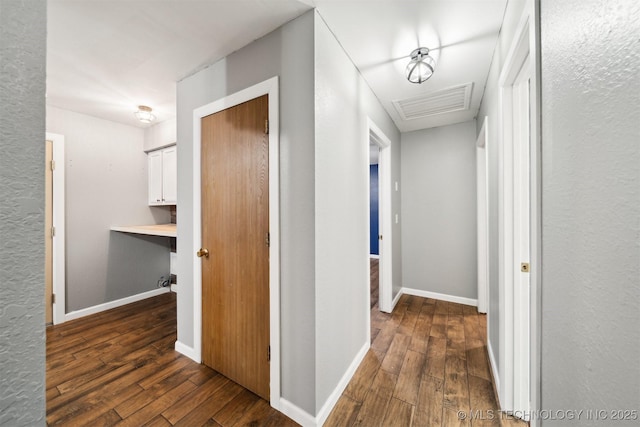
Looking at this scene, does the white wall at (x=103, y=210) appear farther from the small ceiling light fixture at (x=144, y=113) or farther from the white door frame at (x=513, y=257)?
the white door frame at (x=513, y=257)

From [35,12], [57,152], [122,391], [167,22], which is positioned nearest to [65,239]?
[57,152]

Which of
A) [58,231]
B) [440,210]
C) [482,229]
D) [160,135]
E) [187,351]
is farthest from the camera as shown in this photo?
[440,210]

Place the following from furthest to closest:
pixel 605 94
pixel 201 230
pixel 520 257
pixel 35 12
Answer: pixel 201 230 < pixel 520 257 < pixel 605 94 < pixel 35 12

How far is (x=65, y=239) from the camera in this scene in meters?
2.67

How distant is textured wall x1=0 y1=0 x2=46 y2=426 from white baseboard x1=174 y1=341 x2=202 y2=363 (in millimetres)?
1821

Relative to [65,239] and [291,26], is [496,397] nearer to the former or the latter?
[291,26]

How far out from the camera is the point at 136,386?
1.65m

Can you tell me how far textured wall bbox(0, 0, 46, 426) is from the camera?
351 mm

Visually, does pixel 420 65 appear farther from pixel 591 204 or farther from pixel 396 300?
pixel 396 300

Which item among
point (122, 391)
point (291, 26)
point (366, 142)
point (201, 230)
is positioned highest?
point (291, 26)

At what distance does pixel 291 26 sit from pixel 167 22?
2.38ft

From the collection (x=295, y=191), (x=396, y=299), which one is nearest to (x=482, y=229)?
(x=396, y=299)

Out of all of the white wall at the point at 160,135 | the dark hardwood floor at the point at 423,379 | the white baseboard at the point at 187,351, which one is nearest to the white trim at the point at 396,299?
the dark hardwood floor at the point at 423,379

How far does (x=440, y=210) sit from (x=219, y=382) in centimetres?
302
